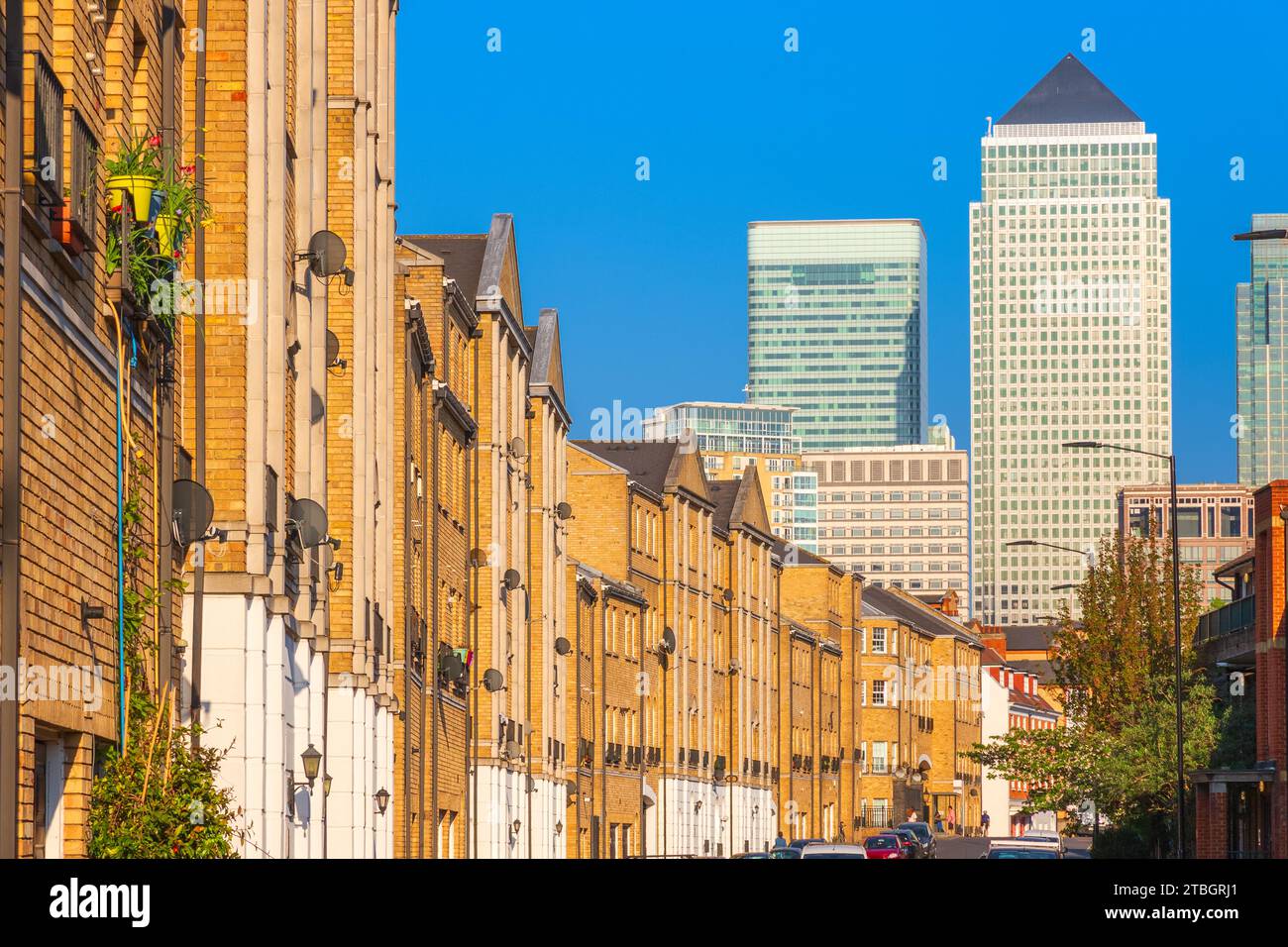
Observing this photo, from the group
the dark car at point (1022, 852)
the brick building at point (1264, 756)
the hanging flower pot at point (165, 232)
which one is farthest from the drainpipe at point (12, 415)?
the brick building at point (1264, 756)

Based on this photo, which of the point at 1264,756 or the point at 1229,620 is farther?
the point at 1229,620

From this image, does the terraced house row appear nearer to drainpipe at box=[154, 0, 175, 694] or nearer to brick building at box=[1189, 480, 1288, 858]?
drainpipe at box=[154, 0, 175, 694]

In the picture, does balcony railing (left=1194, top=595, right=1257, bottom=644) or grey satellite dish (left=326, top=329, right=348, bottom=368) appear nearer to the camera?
grey satellite dish (left=326, top=329, right=348, bottom=368)

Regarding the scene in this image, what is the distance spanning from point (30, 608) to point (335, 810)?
19975mm

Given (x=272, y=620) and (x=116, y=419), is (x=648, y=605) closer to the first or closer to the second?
(x=272, y=620)

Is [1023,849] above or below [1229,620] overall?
below

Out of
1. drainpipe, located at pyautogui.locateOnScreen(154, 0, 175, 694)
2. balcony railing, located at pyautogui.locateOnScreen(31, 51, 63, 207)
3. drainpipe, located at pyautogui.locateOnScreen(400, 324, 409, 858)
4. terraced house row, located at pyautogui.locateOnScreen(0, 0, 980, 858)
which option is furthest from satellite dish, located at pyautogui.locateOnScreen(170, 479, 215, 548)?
drainpipe, located at pyautogui.locateOnScreen(400, 324, 409, 858)

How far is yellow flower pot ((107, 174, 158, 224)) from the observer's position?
17203 mm

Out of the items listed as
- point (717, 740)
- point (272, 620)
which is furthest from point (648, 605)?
point (272, 620)

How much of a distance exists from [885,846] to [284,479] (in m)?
41.3

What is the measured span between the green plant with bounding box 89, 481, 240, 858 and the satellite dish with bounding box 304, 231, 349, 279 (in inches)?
408

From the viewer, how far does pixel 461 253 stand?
6031 cm

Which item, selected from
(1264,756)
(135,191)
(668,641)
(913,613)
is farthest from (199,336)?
(913,613)

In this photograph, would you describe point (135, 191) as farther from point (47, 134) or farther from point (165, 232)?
point (47, 134)
